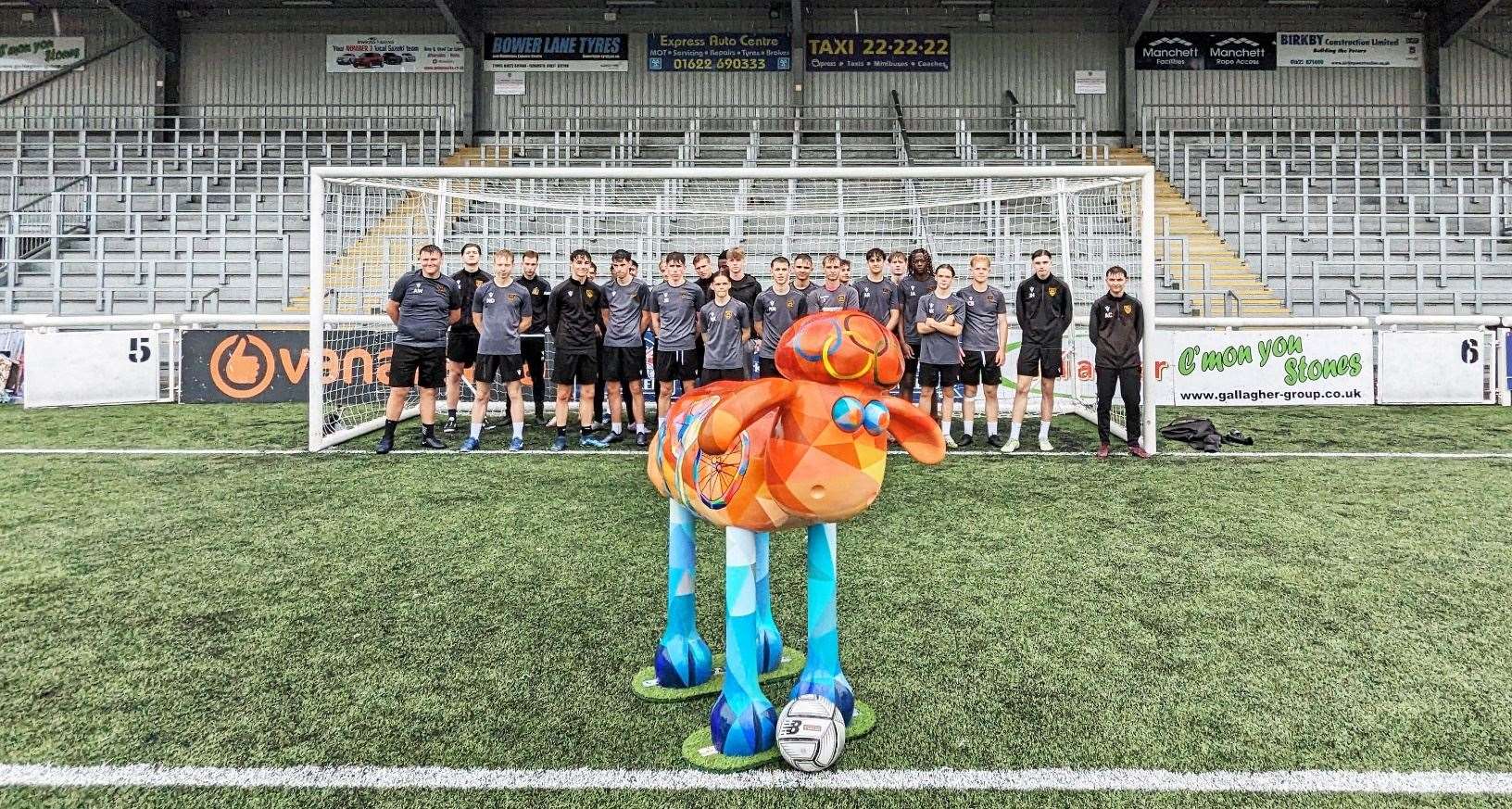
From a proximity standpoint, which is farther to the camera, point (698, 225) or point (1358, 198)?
point (1358, 198)

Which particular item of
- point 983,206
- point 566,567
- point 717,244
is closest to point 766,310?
point 566,567

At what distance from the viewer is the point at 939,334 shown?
686cm

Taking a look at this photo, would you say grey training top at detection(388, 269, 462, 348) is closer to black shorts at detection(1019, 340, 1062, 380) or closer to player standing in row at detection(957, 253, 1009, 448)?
player standing in row at detection(957, 253, 1009, 448)

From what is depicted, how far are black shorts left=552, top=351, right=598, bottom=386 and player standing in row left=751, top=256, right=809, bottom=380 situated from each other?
1535mm

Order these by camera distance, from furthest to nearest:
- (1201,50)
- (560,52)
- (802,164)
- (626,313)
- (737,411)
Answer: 1. (560,52)
2. (1201,50)
3. (802,164)
4. (626,313)
5. (737,411)

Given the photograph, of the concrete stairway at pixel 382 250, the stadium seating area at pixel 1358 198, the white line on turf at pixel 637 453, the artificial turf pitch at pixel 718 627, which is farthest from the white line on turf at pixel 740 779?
the stadium seating area at pixel 1358 198

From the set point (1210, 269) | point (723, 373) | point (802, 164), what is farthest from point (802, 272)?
point (802, 164)

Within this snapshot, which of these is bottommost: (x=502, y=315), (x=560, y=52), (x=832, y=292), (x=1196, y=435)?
(x=1196, y=435)

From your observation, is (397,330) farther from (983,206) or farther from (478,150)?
(478,150)

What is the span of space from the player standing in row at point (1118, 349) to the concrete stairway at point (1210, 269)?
6.07 metres

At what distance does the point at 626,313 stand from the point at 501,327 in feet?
3.60

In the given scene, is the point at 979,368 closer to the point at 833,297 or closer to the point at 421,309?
the point at 833,297

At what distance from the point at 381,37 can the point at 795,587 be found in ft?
65.8

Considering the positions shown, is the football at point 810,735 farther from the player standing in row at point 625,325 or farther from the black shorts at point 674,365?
the player standing in row at point 625,325
